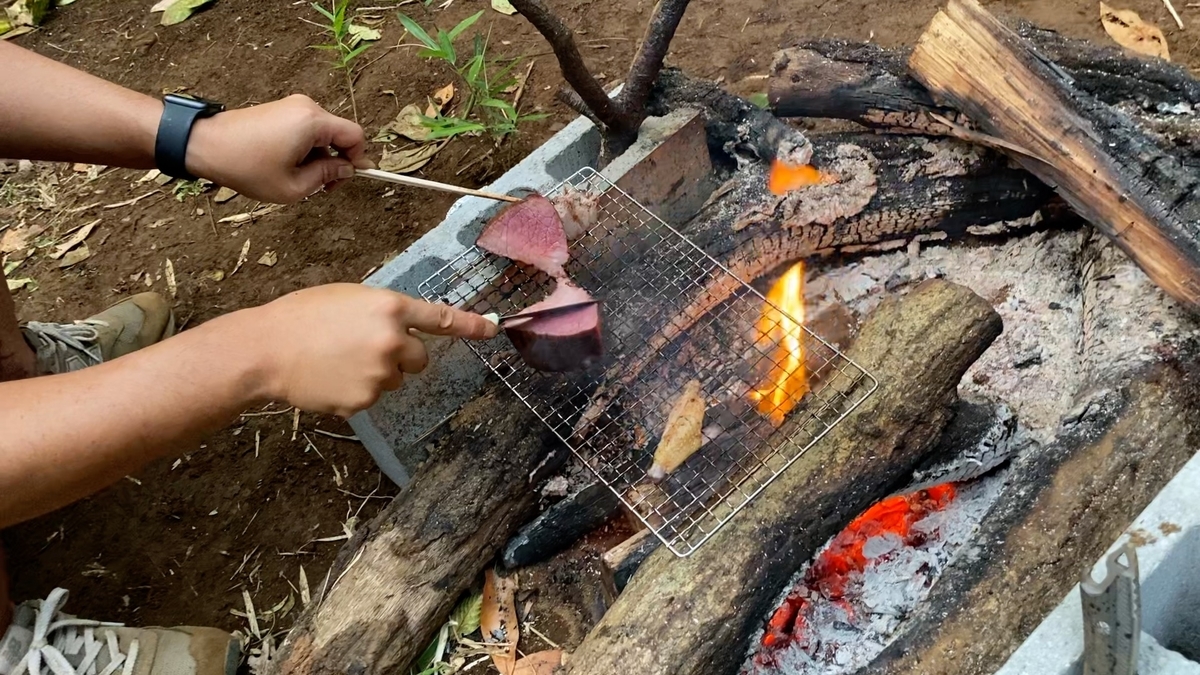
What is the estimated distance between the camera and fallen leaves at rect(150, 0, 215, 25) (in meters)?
6.03

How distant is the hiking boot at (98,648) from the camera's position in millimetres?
2996

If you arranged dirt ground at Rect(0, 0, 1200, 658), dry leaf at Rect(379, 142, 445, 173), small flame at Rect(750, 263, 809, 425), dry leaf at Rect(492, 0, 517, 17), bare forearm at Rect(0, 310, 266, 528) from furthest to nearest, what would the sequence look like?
dry leaf at Rect(492, 0, 517, 17), dry leaf at Rect(379, 142, 445, 173), dirt ground at Rect(0, 0, 1200, 658), small flame at Rect(750, 263, 809, 425), bare forearm at Rect(0, 310, 266, 528)

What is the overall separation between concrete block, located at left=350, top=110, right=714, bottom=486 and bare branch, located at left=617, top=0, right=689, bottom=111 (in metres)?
0.15

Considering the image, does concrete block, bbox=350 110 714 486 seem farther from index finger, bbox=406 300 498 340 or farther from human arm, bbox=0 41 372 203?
index finger, bbox=406 300 498 340

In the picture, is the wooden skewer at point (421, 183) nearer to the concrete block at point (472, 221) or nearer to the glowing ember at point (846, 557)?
the concrete block at point (472, 221)

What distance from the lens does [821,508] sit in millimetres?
2648

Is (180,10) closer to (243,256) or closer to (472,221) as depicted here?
(243,256)

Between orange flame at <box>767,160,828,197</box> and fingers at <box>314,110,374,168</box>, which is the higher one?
fingers at <box>314,110,374,168</box>

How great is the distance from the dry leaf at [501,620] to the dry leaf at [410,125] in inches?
103

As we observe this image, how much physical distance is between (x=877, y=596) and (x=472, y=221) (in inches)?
73.9

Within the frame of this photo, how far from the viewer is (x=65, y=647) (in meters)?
3.07

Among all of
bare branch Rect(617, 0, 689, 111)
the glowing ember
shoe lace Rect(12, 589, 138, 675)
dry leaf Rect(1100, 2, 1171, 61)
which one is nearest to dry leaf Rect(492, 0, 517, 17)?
bare branch Rect(617, 0, 689, 111)

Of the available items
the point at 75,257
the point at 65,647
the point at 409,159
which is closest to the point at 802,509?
the point at 65,647

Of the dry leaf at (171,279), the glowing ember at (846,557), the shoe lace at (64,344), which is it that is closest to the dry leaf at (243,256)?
the dry leaf at (171,279)
